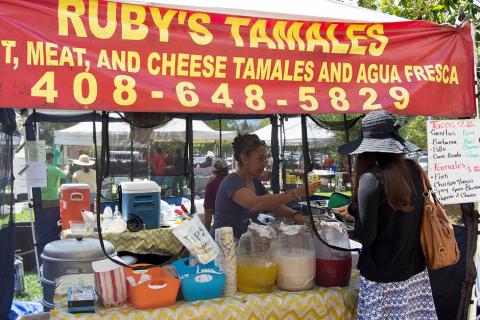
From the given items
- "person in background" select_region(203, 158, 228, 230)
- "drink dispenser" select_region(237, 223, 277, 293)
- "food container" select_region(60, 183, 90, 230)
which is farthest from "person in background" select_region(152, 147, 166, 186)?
"drink dispenser" select_region(237, 223, 277, 293)

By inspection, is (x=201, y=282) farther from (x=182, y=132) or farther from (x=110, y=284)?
(x=182, y=132)

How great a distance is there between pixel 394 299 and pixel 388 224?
0.43 metres

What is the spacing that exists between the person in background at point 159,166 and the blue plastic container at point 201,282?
5.64m

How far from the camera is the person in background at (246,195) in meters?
3.09

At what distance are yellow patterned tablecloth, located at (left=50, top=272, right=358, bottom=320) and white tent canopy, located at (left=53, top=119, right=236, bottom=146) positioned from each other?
5.08 meters

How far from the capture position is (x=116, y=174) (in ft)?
27.6

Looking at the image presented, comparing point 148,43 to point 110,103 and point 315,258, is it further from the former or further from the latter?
point 315,258

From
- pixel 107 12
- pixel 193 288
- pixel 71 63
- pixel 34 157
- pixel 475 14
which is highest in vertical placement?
pixel 475 14

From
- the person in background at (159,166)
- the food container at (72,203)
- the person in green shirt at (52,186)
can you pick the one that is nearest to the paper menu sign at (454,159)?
the food container at (72,203)

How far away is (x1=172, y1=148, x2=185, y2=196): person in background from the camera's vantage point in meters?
7.87

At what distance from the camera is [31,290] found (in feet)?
18.2

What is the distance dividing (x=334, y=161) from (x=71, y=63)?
1408 centimetres

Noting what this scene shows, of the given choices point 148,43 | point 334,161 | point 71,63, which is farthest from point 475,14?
point 334,161

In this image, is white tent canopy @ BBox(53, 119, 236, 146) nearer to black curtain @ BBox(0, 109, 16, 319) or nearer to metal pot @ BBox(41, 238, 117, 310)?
black curtain @ BBox(0, 109, 16, 319)
